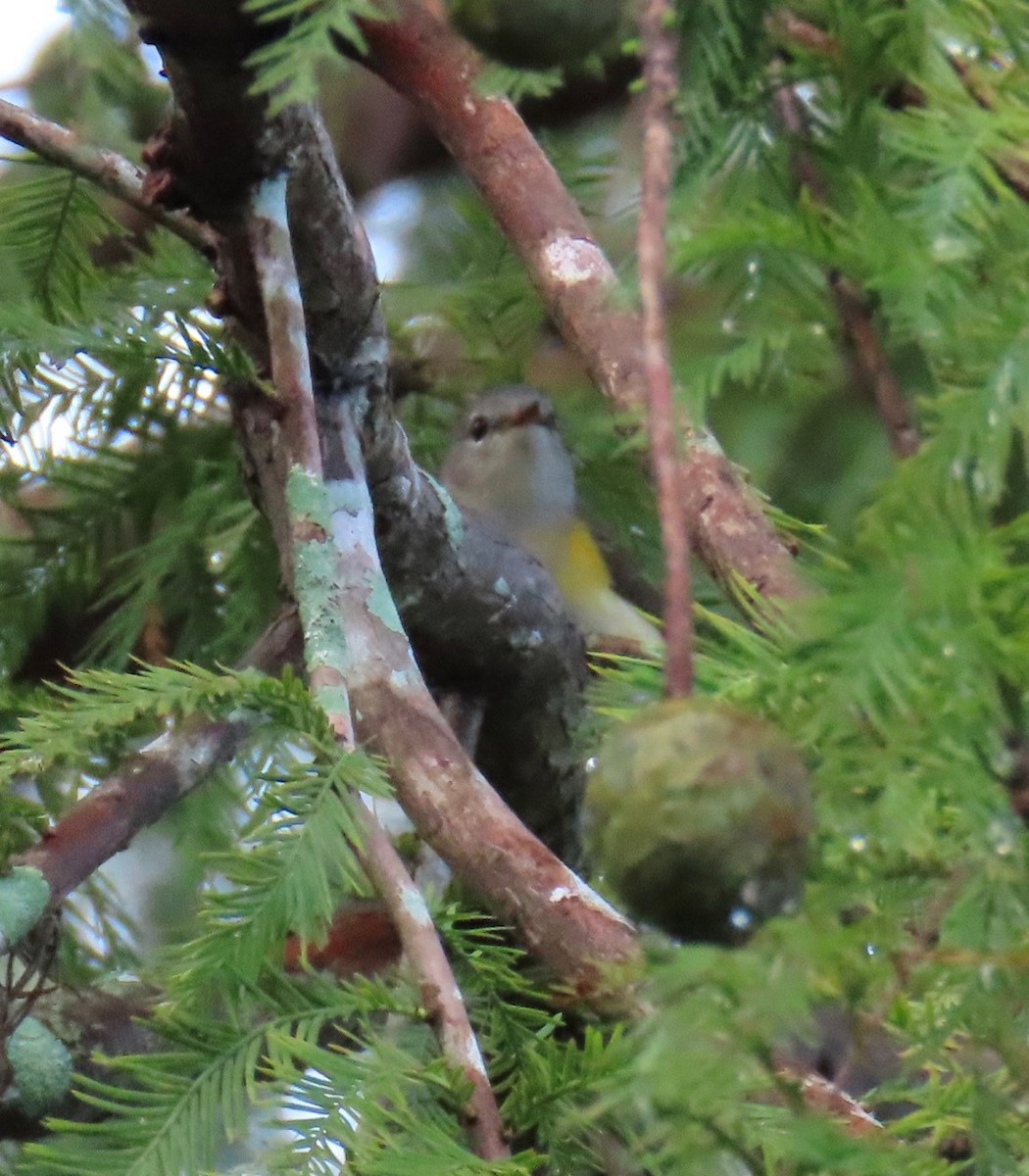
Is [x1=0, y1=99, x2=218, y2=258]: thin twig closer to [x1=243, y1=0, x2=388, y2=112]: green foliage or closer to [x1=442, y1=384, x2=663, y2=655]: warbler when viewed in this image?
[x1=243, y1=0, x2=388, y2=112]: green foliage

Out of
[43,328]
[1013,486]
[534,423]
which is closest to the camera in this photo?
[1013,486]

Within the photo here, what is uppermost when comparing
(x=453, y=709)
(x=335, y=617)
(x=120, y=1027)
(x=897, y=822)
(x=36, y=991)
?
(x=897, y=822)

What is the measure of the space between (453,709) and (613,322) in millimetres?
373

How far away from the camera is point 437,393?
1709 mm

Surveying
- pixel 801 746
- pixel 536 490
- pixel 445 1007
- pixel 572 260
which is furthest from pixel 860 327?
pixel 536 490

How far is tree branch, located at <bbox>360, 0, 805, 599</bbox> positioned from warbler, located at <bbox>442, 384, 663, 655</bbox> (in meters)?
0.64

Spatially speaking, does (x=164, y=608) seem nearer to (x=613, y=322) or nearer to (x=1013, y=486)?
(x=613, y=322)

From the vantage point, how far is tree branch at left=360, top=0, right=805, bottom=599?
2.93 feet

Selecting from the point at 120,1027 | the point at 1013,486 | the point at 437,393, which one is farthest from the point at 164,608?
the point at 1013,486

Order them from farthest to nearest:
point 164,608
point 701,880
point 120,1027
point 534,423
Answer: point 534,423 → point 164,608 → point 120,1027 → point 701,880

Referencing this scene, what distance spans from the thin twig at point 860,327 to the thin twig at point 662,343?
9cm

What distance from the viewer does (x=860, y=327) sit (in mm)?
429

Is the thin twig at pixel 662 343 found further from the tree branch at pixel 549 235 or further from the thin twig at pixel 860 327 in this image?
the tree branch at pixel 549 235

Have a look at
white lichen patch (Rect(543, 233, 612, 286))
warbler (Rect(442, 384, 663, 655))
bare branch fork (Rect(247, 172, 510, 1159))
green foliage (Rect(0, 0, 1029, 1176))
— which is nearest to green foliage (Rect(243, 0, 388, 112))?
green foliage (Rect(0, 0, 1029, 1176))
